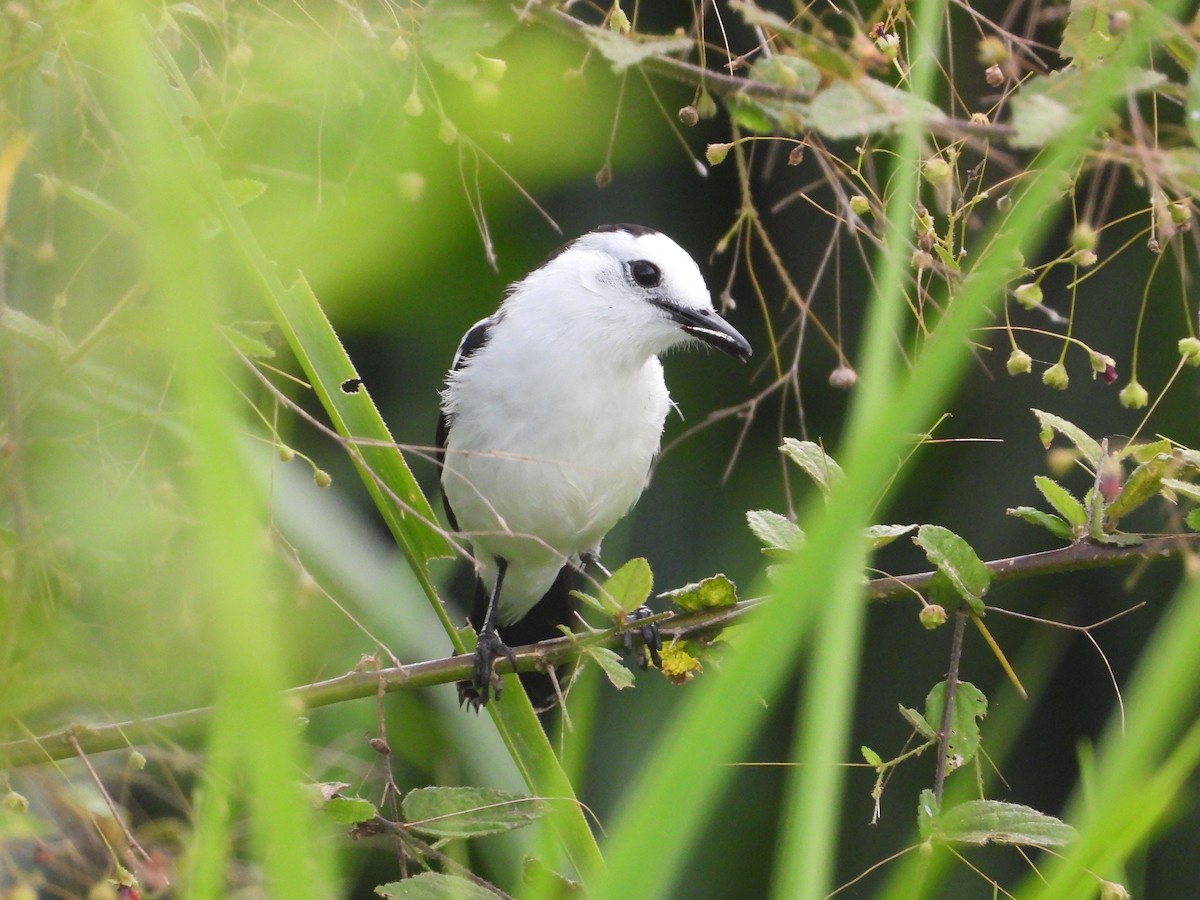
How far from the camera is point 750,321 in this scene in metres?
3.42

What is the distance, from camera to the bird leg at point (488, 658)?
1594mm

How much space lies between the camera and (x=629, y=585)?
1.28 m

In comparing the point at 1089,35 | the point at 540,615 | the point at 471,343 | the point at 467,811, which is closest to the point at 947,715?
the point at 467,811

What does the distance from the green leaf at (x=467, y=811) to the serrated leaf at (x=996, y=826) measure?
320 millimetres

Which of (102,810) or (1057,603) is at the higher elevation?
(102,810)

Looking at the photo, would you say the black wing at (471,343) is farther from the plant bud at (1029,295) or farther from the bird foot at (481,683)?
the plant bud at (1029,295)

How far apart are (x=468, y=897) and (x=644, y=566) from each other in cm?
34

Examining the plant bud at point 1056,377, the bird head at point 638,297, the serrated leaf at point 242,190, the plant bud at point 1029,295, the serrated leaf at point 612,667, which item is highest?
the serrated leaf at point 242,190

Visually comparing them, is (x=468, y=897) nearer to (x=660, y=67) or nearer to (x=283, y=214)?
(x=283, y=214)

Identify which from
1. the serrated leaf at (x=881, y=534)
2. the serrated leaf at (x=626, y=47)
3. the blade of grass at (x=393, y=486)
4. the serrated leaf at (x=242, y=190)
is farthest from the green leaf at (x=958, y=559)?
the serrated leaf at (x=242, y=190)

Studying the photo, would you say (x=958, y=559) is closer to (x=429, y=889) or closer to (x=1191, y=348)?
(x=1191, y=348)

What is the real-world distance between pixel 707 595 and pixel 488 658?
2.61 ft

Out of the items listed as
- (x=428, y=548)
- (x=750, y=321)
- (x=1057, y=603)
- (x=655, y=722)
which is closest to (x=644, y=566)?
(x=428, y=548)

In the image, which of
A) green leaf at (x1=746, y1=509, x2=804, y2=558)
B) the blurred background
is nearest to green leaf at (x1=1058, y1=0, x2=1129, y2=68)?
the blurred background
